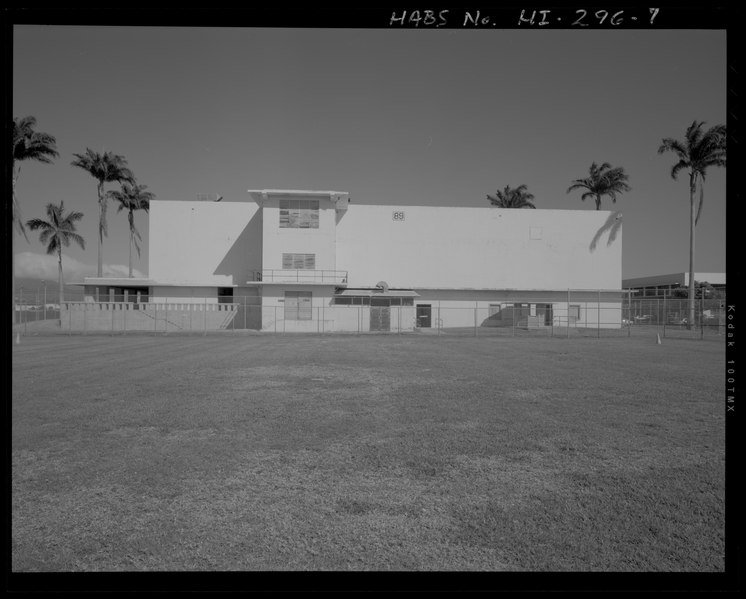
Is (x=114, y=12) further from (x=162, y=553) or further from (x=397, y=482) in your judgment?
(x=397, y=482)

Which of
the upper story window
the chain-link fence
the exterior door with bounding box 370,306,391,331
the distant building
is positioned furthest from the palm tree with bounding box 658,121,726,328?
the distant building

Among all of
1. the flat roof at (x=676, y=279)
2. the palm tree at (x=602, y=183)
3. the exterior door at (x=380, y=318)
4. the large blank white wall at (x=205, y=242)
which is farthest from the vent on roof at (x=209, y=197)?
the flat roof at (x=676, y=279)

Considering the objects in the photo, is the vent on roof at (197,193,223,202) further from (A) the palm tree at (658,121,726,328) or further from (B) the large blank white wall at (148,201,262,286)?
(A) the palm tree at (658,121,726,328)

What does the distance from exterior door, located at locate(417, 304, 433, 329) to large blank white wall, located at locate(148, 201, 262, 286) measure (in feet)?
43.7

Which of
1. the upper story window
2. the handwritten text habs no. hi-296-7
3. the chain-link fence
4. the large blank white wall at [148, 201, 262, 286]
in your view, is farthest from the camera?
the large blank white wall at [148, 201, 262, 286]

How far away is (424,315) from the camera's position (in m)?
34.4

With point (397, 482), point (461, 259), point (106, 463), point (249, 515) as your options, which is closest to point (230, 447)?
point (106, 463)

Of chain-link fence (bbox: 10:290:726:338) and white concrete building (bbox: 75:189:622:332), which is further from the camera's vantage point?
white concrete building (bbox: 75:189:622:332)

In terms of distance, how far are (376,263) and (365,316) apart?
241 inches

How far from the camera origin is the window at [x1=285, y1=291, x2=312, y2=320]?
102ft

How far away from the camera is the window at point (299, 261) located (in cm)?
3175
